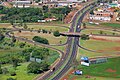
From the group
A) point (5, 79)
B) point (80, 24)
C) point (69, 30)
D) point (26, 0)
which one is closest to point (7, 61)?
point (5, 79)

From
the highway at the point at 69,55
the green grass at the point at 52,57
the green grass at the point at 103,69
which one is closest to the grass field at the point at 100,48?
the highway at the point at 69,55

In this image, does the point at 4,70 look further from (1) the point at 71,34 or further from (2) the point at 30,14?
(2) the point at 30,14

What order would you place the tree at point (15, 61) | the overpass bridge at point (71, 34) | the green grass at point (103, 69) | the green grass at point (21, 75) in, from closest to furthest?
1. the green grass at point (21, 75)
2. the green grass at point (103, 69)
3. the tree at point (15, 61)
4. the overpass bridge at point (71, 34)

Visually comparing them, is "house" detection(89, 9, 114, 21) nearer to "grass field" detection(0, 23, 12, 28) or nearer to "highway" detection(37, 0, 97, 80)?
"highway" detection(37, 0, 97, 80)

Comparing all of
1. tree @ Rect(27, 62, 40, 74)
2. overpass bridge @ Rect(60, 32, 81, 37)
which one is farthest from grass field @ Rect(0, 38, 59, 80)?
overpass bridge @ Rect(60, 32, 81, 37)

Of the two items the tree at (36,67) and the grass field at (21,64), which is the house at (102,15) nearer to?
the grass field at (21,64)

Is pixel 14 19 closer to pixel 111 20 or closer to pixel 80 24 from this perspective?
pixel 80 24

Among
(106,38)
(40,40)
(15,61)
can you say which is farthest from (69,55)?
(106,38)

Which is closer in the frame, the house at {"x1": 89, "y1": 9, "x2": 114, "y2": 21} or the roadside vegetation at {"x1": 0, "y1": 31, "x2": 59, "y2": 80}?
the roadside vegetation at {"x1": 0, "y1": 31, "x2": 59, "y2": 80}

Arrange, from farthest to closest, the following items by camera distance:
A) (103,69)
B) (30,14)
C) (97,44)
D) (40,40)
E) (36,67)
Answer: (30,14), (40,40), (97,44), (103,69), (36,67)

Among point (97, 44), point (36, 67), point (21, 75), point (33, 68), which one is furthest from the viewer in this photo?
point (97, 44)

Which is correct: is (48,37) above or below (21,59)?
above
